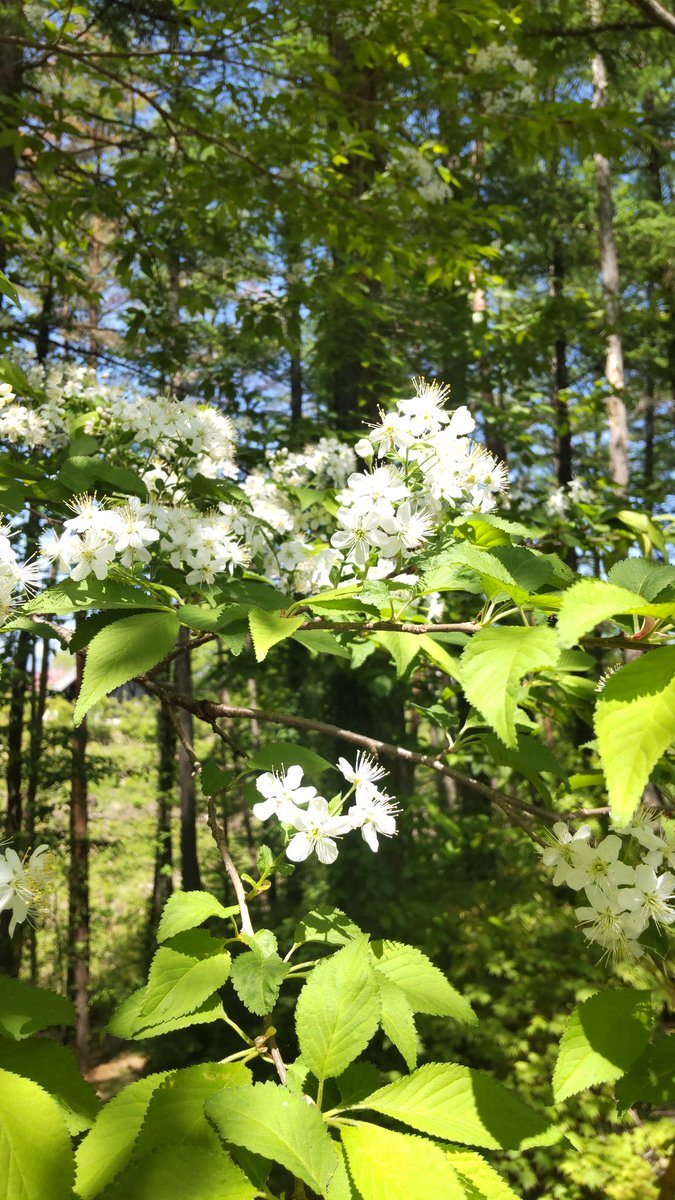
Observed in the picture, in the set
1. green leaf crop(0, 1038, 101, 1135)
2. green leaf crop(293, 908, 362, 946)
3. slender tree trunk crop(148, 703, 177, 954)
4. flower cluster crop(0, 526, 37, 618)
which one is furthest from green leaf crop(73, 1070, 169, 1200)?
slender tree trunk crop(148, 703, 177, 954)

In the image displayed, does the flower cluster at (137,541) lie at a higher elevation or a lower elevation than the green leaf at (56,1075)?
higher

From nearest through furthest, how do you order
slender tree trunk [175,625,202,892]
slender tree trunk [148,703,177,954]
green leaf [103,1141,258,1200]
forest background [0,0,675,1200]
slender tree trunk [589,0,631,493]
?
green leaf [103,1141,258,1200] → forest background [0,0,675,1200] → slender tree trunk [589,0,631,493] → slender tree trunk [175,625,202,892] → slender tree trunk [148,703,177,954]

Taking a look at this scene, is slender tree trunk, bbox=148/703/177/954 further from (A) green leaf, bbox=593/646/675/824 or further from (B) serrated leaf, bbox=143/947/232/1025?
(A) green leaf, bbox=593/646/675/824

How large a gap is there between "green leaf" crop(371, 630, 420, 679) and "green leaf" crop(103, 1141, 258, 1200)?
27.5 inches

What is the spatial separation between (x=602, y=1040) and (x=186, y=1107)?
18.8 inches

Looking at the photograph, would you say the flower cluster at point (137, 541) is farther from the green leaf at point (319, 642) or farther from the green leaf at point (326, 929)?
the green leaf at point (326, 929)

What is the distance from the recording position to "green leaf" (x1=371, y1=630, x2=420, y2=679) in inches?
46.9

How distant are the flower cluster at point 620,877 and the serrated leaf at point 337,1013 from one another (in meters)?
0.39

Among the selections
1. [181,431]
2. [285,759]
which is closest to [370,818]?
[285,759]

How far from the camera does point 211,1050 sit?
22.7 feet

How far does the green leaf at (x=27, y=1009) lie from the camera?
761 mm

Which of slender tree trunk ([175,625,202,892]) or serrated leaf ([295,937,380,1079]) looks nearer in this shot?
serrated leaf ([295,937,380,1079])

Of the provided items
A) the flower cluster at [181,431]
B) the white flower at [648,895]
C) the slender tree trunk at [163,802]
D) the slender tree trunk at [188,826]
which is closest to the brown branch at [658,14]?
the flower cluster at [181,431]

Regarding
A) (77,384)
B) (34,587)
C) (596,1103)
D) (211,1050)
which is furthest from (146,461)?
(211,1050)
